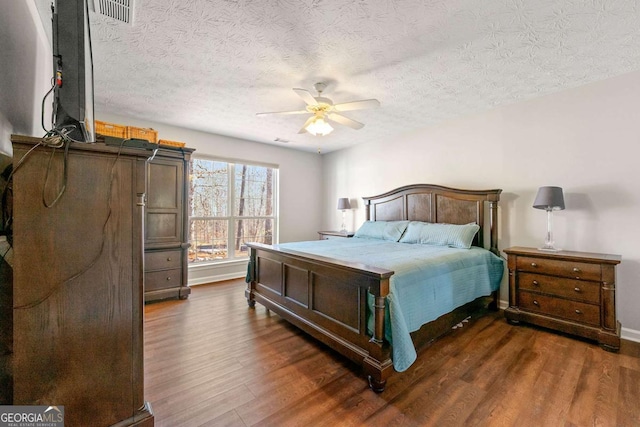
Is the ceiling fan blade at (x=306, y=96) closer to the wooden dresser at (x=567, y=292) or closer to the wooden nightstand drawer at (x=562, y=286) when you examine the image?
the wooden dresser at (x=567, y=292)

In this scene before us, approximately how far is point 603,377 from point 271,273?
282cm

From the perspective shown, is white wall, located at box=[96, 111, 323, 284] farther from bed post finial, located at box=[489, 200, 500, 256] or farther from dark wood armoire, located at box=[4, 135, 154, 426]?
bed post finial, located at box=[489, 200, 500, 256]

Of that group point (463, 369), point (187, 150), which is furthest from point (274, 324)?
point (187, 150)

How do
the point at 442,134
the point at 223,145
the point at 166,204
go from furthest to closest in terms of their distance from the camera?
the point at 223,145 → the point at 442,134 → the point at 166,204

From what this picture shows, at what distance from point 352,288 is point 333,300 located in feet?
0.85

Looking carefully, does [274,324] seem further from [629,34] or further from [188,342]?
[629,34]

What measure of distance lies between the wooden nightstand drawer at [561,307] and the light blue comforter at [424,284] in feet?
1.11

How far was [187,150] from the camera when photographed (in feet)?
11.9

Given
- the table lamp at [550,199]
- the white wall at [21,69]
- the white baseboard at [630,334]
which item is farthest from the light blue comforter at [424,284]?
the white wall at [21,69]

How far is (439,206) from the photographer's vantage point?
12.3 ft

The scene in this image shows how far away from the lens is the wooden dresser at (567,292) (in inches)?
89.7

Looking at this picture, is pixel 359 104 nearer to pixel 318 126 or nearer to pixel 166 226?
pixel 318 126

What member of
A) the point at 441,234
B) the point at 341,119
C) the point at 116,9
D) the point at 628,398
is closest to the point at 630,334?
the point at 628,398

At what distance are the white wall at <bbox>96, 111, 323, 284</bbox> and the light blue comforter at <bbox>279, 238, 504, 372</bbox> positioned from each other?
2.62m
